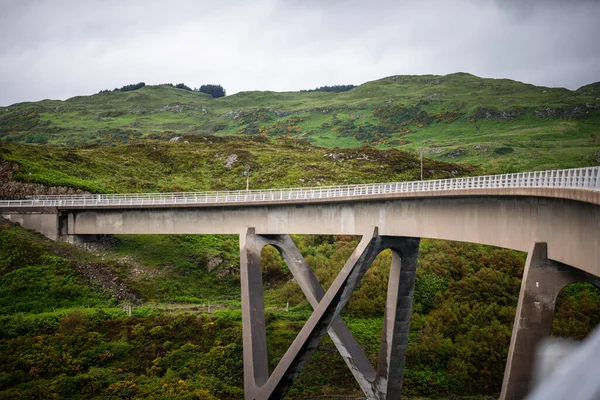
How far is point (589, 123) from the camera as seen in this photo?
139 meters

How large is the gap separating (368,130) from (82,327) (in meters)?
126

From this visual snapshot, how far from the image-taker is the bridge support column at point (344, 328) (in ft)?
128

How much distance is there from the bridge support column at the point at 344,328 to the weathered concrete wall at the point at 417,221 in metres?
2.76

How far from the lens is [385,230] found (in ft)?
132

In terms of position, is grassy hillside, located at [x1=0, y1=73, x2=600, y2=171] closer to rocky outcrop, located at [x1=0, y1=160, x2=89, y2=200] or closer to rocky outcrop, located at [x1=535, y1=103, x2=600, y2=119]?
rocky outcrop, located at [x1=535, y1=103, x2=600, y2=119]

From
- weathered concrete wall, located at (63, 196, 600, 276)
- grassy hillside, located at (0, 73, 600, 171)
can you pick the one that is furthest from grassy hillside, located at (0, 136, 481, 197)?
weathered concrete wall, located at (63, 196, 600, 276)

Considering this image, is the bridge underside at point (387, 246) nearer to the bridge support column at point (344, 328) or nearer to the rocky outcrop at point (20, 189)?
the bridge support column at point (344, 328)

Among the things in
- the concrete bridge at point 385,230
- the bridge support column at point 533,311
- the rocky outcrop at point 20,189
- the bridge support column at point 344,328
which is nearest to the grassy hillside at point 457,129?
the concrete bridge at point 385,230

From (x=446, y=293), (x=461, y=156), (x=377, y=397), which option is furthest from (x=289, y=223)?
(x=461, y=156)

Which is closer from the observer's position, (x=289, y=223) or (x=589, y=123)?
(x=289, y=223)

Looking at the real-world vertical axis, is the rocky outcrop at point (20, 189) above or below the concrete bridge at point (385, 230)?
above

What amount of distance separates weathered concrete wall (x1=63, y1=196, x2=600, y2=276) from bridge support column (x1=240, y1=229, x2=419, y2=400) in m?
2.76

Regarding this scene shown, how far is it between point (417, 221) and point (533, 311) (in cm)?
1410

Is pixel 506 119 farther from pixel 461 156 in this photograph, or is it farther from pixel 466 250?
pixel 466 250
